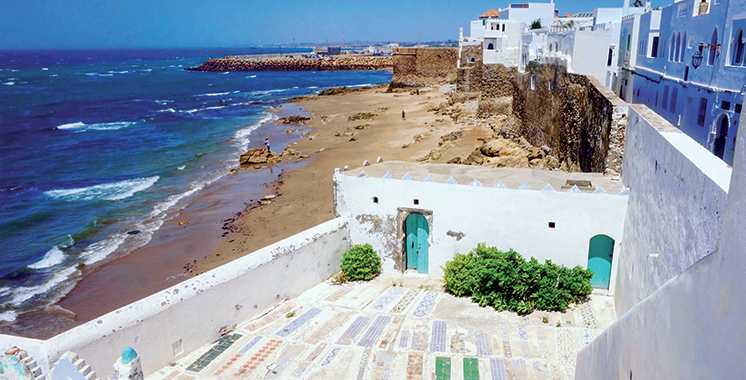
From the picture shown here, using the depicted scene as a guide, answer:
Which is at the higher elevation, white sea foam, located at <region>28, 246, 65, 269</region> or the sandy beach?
the sandy beach

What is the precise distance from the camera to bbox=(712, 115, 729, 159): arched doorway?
998cm

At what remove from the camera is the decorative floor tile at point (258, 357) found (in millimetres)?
8320

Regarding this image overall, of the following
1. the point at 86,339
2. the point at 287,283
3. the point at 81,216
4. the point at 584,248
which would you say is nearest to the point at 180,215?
the point at 81,216

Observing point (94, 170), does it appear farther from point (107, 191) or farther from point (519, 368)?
point (519, 368)

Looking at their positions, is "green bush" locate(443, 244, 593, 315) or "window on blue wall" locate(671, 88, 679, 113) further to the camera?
"window on blue wall" locate(671, 88, 679, 113)

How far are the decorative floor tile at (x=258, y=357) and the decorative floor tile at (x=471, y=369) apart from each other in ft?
10.7

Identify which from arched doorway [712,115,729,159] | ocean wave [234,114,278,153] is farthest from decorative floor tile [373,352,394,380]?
ocean wave [234,114,278,153]

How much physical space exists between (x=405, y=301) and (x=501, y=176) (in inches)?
145

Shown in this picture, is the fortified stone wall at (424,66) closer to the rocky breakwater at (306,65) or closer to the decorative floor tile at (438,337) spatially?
the rocky breakwater at (306,65)

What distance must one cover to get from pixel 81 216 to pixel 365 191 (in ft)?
50.9

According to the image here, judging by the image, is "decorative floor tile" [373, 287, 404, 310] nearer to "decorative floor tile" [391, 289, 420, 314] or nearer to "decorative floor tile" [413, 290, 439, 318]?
"decorative floor tile" [391, 289, 420, 314]

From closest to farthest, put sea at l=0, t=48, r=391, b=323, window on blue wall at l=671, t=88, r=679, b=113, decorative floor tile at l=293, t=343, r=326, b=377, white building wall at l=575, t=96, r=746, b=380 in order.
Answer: white building wall at l=575, t=96, r=746, b=380 → decorative floor tile at l=293, t=343, r=326, b=377 → window on blue wall at l=671, t=88, r=679, b=113 → sea at l=0, t=48, r=391, b=323

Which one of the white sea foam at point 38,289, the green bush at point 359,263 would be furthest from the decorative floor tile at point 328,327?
the white sea foam at point 38,289

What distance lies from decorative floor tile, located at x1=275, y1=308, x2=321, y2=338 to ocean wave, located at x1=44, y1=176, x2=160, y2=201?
17.0 m
